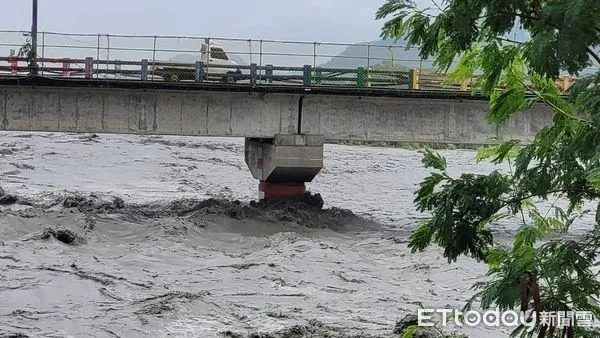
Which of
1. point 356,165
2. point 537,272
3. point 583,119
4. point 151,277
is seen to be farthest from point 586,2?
point 356,165

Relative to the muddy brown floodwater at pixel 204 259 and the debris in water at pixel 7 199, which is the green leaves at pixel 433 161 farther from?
the debris in water at pixel 7 199

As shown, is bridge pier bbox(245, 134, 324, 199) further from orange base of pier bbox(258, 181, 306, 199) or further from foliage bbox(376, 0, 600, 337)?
foliage bbox(376, 0, 600, 337)

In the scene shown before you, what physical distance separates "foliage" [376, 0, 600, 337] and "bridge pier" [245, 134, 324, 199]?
86.8 feet

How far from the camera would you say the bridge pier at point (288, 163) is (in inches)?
1243

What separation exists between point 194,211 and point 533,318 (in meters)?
25.9

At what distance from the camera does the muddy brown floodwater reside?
1441 cm

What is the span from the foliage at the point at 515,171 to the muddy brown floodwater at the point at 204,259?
6201 millimetres

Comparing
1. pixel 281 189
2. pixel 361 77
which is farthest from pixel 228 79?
pixel 361 77

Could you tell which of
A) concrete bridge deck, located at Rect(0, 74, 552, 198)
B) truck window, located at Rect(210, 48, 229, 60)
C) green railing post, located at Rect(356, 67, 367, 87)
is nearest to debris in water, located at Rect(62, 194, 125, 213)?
concrete bridge deck, located at Rect(0, 74, 552, 198)

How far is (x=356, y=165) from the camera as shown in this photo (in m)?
51.3

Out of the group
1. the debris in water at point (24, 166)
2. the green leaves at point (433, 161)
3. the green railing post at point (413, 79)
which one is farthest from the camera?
the debris in water at point (24, 166)

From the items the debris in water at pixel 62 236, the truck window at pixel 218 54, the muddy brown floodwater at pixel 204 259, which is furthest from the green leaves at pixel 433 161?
the truck window at pixel 218 54

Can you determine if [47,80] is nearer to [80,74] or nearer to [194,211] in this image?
[80,74]

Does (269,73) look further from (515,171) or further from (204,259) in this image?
(515,171)
